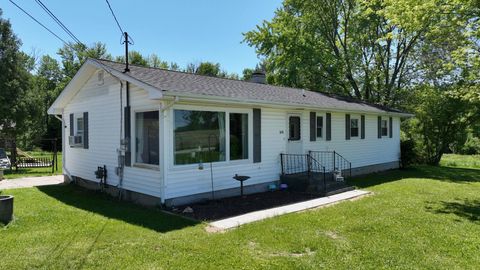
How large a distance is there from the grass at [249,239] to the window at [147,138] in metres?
1.22

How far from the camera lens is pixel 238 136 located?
368 inches

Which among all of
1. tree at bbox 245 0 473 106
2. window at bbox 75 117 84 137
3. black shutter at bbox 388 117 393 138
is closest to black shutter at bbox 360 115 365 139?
black shutter at bbox 388 117 393 138

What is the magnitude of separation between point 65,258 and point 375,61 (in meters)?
25.8

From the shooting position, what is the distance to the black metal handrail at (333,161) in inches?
479

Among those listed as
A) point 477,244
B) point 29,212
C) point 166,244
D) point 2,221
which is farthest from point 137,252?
point 477,244

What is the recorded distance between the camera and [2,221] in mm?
6191

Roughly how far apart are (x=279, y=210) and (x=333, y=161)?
588 centimetres

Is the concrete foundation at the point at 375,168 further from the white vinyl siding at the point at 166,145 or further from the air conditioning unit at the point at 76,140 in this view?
the air conditioning unit at the point at 76,140

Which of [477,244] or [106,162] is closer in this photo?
[477,244]

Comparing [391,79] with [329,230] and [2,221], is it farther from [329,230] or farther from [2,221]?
[2,221]

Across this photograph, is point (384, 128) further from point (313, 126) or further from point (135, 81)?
point (135, 81)

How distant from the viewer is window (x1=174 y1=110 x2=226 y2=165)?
803 centimetres

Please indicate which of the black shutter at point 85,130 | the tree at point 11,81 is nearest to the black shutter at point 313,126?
the black shutter at point 85,130

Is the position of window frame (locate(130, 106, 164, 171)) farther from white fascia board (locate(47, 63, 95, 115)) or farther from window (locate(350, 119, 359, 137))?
window (locate(350, 119, 359, 137))
